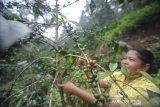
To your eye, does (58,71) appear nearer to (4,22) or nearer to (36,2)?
(36,2)

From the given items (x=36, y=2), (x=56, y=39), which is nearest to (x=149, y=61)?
(x=56, y=39)

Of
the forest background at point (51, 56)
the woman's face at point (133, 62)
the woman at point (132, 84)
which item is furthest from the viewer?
the woman's face at point (133, 62)

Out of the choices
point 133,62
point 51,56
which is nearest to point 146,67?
point 133,62

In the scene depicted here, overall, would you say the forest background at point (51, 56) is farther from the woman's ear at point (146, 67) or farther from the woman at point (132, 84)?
the woman's ear at point (146, 67)

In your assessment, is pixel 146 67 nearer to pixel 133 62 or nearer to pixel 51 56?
pixel 133 62

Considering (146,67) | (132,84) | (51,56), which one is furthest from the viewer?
(51,56)

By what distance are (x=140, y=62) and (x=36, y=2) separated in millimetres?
905

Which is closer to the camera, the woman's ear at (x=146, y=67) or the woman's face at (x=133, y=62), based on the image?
the woman's face at (x=133, y=62)

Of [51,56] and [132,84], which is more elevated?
[51,56]

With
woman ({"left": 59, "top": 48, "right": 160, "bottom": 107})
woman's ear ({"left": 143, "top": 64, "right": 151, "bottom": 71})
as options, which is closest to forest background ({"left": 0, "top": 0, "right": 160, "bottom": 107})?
woman ({"left": 59, "top": 48, "right": 160, "bottom": 107})

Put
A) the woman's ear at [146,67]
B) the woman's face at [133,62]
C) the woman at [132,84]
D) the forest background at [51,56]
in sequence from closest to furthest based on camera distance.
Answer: the forest background at [51,56] < the woman at [132,84] < the woman's face at [133,62] < the woman's ear at [146,67]

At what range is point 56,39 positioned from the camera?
146 cm

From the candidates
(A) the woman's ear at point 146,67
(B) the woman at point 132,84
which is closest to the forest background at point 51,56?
(B) the woman at point 132,84

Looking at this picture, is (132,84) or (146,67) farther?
(146,67)
